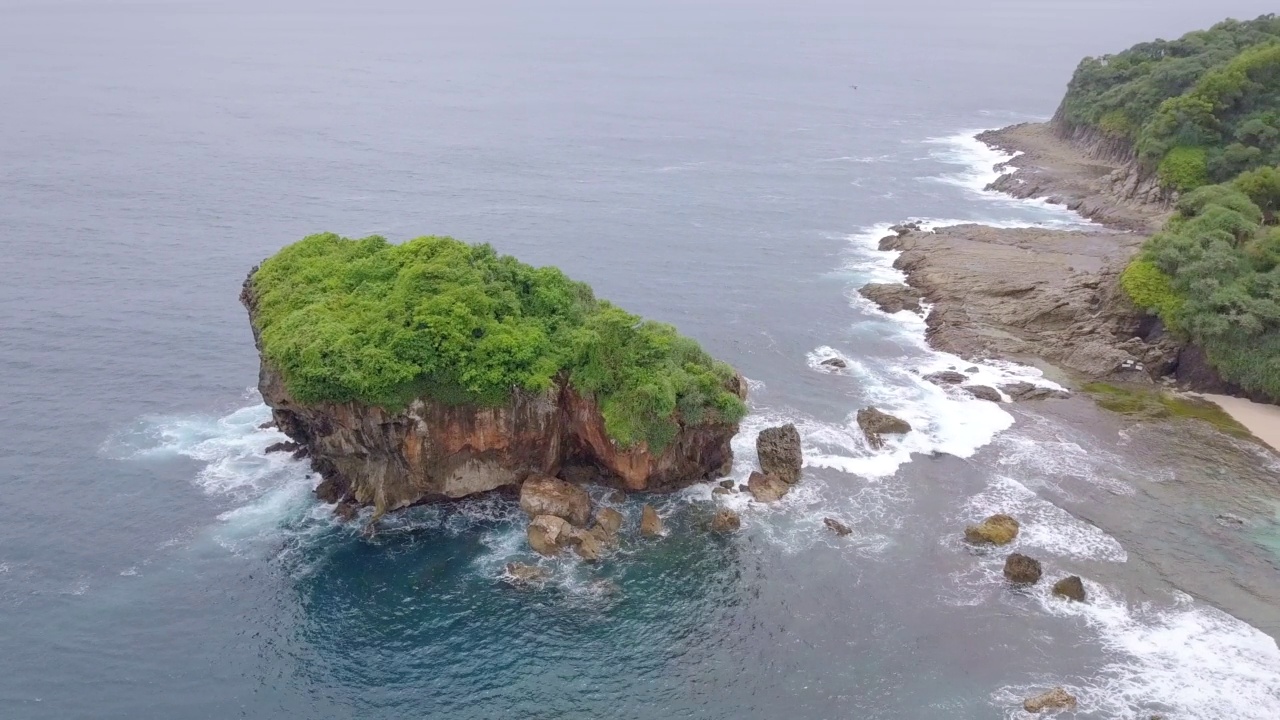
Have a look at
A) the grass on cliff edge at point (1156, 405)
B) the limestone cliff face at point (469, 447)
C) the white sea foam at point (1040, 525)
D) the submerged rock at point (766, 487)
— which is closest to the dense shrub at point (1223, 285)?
the grass on cliff edge at point (1156, 405)

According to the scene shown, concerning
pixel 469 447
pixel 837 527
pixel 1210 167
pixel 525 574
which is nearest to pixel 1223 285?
pixel 1210 167

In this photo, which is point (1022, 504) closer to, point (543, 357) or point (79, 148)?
point (543, 357)

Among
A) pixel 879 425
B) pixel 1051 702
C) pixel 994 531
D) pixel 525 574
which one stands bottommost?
pixel 1051 702

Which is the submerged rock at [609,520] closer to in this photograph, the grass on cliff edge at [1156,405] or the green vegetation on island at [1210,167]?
the grass on cliff edge at [1156,405]

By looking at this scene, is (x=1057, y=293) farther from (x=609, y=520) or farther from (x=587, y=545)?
(x=587, y=545)

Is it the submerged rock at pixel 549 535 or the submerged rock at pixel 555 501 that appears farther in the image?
the submerged rock at pixel 555 501
